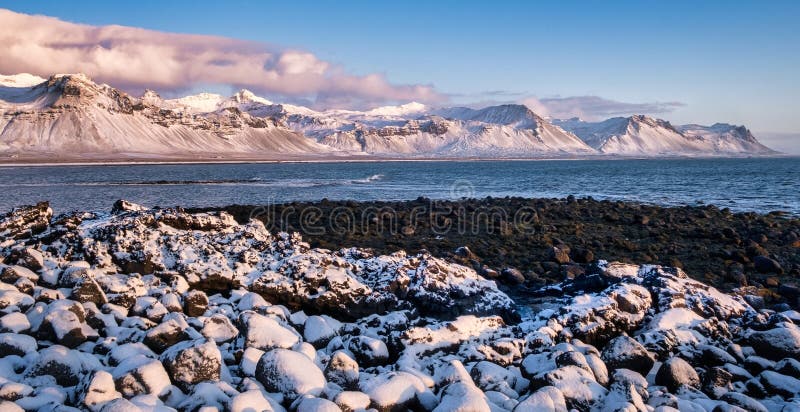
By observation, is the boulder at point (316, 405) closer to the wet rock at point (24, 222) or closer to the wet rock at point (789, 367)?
the wet rock at point (789, 367)

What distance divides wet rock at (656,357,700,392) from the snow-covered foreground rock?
2 cm

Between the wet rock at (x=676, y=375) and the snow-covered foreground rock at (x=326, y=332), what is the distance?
0.06ft

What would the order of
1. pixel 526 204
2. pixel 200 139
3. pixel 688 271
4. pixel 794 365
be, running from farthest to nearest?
pixel 200 139 → pixel 526 204 → pixel 688 271 → pixel 794 365

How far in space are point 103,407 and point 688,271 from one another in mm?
12619

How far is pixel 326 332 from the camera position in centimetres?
741

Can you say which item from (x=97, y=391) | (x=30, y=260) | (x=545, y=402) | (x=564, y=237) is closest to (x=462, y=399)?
(x=545, y=402)

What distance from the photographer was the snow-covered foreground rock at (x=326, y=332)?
555 cm

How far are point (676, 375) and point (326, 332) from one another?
14.0ft

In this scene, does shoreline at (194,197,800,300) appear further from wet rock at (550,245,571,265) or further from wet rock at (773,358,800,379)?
wet rock at (773,358,800,379)

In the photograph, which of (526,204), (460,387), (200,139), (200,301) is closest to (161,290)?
(200,301)

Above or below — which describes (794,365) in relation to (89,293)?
below

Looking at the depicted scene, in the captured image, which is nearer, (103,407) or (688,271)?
(103,407)

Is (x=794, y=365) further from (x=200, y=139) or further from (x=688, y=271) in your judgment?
(x=200, y=139)

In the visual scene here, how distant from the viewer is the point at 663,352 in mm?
7211
